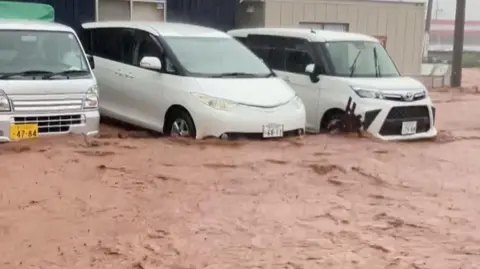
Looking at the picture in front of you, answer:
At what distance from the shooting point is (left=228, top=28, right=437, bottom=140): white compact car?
416 inches

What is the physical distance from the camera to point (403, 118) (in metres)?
10.7

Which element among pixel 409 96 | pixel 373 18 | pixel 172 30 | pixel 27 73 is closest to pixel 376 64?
pixel 409 96

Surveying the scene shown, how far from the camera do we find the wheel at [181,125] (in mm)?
9367

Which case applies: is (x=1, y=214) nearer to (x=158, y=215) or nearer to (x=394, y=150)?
(x=158, y=215)

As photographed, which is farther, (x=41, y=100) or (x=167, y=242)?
(x=41, y=100)

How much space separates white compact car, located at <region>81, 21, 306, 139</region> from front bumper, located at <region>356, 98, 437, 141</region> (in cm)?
113

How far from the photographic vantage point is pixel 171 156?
28.7 ft

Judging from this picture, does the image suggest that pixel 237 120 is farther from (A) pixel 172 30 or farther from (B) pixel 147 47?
(A) pixel 172 30

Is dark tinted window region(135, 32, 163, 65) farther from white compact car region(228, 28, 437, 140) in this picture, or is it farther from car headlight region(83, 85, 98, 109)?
white compact car region(228, 28, 437, 140)

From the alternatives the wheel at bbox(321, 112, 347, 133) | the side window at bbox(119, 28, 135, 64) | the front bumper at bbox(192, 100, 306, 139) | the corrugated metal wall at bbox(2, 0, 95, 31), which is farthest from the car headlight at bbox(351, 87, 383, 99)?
the corrugated metal wall at bbox(2, 0, 95, 31)

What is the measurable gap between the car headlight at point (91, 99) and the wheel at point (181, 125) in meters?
1.01

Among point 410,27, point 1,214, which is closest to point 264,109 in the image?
point 1,214

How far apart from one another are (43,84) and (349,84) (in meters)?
4.19

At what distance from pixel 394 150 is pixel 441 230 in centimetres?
337
